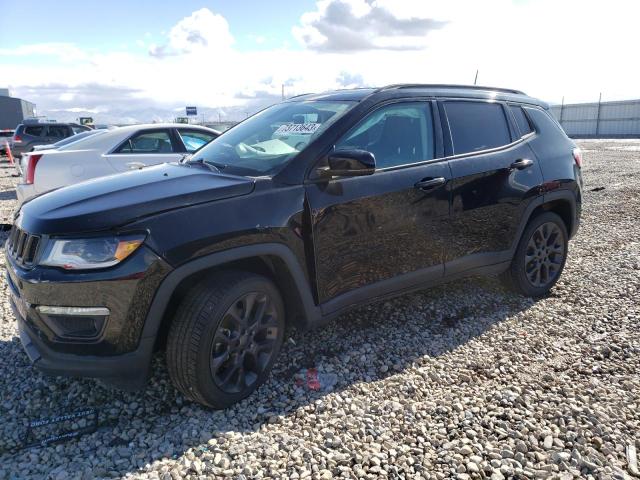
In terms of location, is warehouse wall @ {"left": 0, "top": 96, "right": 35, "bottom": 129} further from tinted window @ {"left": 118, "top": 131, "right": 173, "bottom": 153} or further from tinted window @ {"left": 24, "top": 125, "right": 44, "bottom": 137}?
tinted window @ {"left": 118, "top": 131, "right": 173, "bottom": 153}

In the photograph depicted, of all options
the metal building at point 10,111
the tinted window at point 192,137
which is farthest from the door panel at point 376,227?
the metal building at point 10,111

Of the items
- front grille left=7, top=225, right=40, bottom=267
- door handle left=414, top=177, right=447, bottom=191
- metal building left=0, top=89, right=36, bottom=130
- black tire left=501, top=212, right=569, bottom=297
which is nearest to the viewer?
front grille left=7, top=225, right=40, bottom=267

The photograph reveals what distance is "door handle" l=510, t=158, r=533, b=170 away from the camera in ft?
13.1

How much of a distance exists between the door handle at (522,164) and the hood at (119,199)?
235cm

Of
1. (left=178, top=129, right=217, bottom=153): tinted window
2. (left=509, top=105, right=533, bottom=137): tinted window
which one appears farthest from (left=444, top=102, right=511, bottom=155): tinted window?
(left=178, top=129, right=217, bottom=153): tinted window

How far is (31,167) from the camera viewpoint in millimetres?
6535

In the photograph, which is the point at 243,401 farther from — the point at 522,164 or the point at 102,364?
the point at 522,164

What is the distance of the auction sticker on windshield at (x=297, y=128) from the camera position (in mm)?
3199

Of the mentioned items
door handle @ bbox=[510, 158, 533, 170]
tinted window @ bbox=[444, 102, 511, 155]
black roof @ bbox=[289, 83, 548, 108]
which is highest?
black roof @ bbox=[289, 83, 548, 108]

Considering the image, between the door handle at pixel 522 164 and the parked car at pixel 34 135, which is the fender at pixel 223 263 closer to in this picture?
the door handle at pixel 522 164

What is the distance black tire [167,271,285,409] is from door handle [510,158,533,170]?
7.70ft

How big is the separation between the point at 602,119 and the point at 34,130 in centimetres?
3786

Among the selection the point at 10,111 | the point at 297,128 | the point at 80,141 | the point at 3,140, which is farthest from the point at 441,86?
the point at 10,111

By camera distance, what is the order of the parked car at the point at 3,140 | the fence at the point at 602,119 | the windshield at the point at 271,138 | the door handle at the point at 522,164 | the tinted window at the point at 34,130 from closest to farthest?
the windshield at the point at 271,138 < the door handle at the point at 522,164 < the tinted window at the point at 34,130 < the parked car at the point at 3,140 < the fence at the point at 602,119
